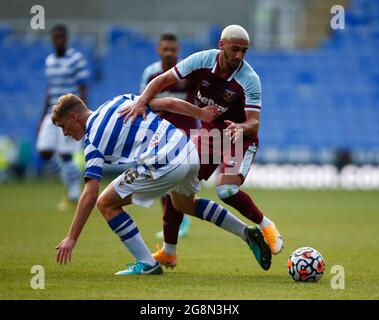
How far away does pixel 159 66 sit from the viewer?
11.5 m

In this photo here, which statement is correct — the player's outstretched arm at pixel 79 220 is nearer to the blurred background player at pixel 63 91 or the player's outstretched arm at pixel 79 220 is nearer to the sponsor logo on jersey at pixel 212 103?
the sponsor logo on jersey at pixel 212 103

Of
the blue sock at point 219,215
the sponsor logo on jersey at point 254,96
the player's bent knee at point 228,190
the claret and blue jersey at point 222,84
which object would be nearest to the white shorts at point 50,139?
the claret and blue jersey at point 222,84

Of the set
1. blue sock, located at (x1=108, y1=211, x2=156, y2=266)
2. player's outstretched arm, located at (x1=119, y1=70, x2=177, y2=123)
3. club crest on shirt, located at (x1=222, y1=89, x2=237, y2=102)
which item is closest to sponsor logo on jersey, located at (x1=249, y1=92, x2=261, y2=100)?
club crest on shirt, located at (x1=222, y1=89, x2=237, y2=102)

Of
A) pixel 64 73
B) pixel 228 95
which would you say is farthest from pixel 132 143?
pixel 64 73

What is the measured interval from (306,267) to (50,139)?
25.8 feet

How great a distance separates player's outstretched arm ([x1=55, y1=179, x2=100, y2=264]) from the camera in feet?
23.9

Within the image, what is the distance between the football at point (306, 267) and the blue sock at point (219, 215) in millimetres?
753

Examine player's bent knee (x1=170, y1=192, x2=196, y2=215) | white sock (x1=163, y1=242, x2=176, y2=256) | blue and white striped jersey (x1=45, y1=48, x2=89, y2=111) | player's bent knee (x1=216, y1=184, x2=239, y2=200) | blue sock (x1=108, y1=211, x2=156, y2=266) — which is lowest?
white sock (x1=163, y1=242, x2=176, y2=256)

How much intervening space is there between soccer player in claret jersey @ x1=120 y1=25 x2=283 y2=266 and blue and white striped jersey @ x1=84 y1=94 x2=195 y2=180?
566 mm

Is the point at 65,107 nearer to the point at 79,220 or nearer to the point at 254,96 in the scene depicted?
the point at 79,220

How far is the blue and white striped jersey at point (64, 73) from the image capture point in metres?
15.0

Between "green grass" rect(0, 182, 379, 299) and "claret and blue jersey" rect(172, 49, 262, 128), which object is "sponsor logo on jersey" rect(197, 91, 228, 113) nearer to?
"claret and blue jersey" rect(172, 49, 262, 128)

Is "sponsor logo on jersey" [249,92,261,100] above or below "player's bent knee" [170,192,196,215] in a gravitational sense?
above
